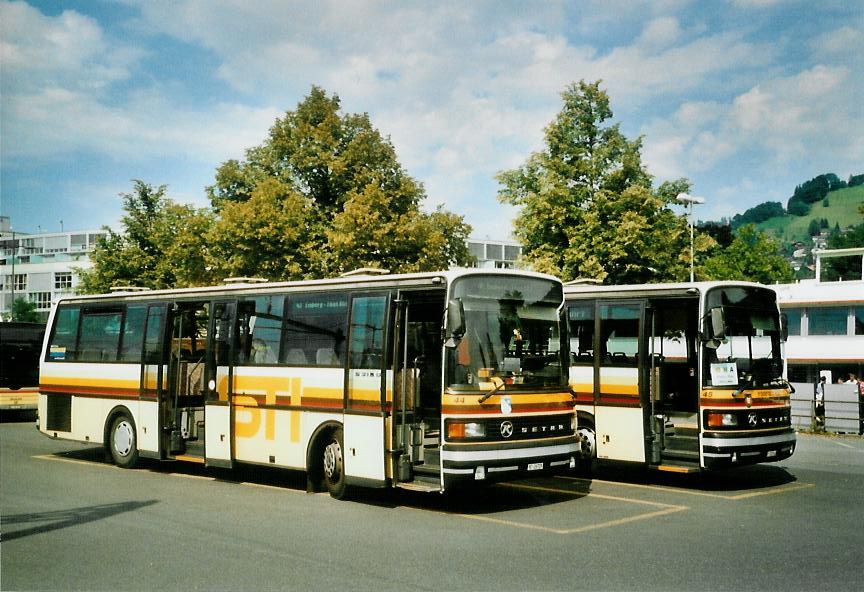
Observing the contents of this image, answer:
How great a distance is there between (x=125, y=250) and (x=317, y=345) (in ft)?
109

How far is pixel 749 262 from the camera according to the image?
69000mm

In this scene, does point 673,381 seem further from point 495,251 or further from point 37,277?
point 495,251

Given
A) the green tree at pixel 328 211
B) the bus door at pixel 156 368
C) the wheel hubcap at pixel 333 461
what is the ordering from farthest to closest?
the green tree at pixel 328 211 < the bus door at pixel 156 368 < the wheel hubcap at pixel 333 461

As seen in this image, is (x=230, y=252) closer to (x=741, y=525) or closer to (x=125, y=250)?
(x=125, y=250)

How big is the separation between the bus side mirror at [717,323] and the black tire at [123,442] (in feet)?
35.5

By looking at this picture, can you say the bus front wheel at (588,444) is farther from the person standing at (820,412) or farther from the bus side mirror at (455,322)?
the person standing at (820,412)

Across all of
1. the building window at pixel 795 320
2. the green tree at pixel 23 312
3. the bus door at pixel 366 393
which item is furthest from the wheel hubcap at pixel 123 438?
the green tree at pixel 23 312

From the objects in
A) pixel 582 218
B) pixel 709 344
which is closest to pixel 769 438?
pixel 709 344

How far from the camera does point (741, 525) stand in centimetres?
1060

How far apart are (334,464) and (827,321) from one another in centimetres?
3215

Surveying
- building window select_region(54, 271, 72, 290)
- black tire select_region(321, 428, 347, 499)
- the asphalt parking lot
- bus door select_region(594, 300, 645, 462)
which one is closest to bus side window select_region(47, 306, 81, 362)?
the asphalt parking lot

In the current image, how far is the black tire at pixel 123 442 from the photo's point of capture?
16891 millimetres

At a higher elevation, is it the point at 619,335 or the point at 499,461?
the point at 619,335

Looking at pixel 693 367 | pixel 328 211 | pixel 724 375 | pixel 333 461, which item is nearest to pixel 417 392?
pixel 333 461
